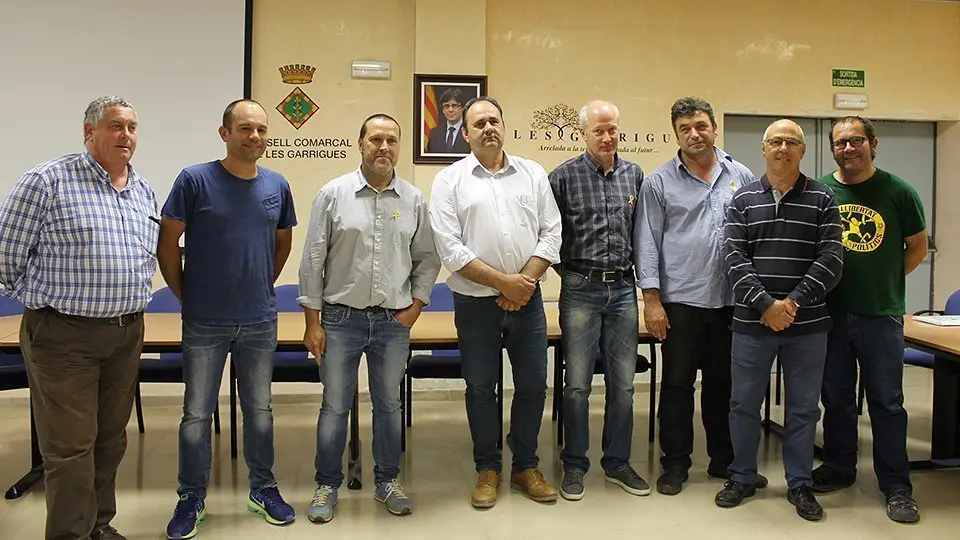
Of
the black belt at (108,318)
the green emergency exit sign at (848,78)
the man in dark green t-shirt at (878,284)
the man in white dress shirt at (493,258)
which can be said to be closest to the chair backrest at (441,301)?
the man in white dress shirt at (493,258)

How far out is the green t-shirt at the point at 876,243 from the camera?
2.96 m

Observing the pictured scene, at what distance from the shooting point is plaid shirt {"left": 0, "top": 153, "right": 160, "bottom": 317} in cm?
229

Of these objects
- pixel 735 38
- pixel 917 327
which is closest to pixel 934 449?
pixel 917 327

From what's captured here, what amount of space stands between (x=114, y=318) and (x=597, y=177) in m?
1.96

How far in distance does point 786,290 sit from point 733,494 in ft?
2.96

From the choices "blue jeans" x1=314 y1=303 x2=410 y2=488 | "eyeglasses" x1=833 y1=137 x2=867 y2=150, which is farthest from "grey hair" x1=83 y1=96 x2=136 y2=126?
"eyeglasses" x1=833 y1=137 x2=867 y2=150

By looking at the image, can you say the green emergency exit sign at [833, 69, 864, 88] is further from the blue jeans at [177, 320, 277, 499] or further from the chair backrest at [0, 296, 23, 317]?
the chair backrest at [0, 296, 23, 317]

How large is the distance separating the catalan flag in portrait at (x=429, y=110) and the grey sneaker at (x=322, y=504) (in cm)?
281

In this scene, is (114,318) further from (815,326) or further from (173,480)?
(815,326)

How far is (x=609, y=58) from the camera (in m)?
5.36

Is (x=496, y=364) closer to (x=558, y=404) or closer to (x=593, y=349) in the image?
(x=593, y=349)

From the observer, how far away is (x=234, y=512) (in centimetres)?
300

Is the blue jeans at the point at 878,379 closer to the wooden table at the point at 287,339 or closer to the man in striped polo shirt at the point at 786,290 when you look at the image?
the man in striped polo shirt at the point at 786,290

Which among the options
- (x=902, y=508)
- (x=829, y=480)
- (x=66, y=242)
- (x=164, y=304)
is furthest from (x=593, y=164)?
(x=164, y=304)
